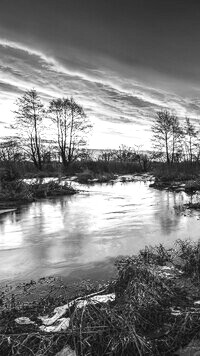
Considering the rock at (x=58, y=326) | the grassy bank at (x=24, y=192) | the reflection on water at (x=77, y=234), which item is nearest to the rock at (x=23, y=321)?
the rock at (x=58, y=326)

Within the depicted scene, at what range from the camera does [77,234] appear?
8.57 meters

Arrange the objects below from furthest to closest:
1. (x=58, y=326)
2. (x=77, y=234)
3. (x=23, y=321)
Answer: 1. (x=77, y=234)
2. (x=23, y=321)
3. (x=58, y=326)

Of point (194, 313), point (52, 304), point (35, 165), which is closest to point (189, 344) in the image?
point (194, 313)

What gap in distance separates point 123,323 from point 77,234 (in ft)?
18.4

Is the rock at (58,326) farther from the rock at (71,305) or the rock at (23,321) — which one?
the rock at (23,321)

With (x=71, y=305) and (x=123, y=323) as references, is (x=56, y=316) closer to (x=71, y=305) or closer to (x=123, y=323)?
(x=71, y=305)

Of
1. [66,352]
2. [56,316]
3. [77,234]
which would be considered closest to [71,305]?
[56,316]

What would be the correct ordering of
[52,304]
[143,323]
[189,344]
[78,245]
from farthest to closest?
1. [78,245]
2. [52,304]
3. [143,323]
4. [189,344]

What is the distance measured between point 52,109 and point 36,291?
3619 centimetres

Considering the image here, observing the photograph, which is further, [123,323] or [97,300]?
[97,300]

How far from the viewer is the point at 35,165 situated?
3819 cm

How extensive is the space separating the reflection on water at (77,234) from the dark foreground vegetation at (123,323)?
180 centimetres

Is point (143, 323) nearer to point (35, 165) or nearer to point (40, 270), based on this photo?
point (40, 270)

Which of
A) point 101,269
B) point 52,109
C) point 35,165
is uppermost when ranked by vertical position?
point 52,109
